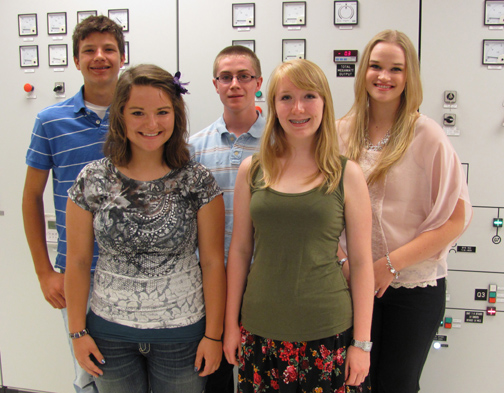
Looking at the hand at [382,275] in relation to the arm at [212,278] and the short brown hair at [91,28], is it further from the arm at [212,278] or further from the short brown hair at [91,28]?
the short brown hair at [91,28]

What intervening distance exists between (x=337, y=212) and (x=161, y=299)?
0.61 metres

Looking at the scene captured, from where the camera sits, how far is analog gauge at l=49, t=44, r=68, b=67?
2180 mm

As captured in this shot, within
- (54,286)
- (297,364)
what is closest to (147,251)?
(297,364)

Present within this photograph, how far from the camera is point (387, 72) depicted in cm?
135

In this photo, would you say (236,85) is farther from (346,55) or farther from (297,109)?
(346,55)

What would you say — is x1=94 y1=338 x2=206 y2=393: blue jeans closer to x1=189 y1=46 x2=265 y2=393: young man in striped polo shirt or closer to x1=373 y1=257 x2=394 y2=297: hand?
x1=189 y1=46 x2=265 y2=393: young man in striped polo shirt

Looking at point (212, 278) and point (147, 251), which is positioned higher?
point (147, 251)

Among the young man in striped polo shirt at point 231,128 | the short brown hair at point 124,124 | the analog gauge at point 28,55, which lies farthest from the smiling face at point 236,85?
the analog gauge at point 28,55

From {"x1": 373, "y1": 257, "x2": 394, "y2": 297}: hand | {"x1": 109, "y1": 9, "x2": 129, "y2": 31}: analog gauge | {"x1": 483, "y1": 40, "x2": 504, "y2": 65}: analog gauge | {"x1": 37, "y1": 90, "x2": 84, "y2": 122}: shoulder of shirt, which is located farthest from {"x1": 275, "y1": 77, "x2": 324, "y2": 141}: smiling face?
{"x1": 109, "y1": 9, "x2": 129, "y2": 31}: analog gauge

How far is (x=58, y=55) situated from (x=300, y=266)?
6.48ft

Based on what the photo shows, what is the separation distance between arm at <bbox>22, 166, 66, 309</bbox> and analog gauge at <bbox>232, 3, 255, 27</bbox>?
4.02 ft

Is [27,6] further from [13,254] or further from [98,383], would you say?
[98,383]

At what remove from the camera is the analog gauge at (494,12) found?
1855 millimetres

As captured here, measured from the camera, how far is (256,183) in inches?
46.4
